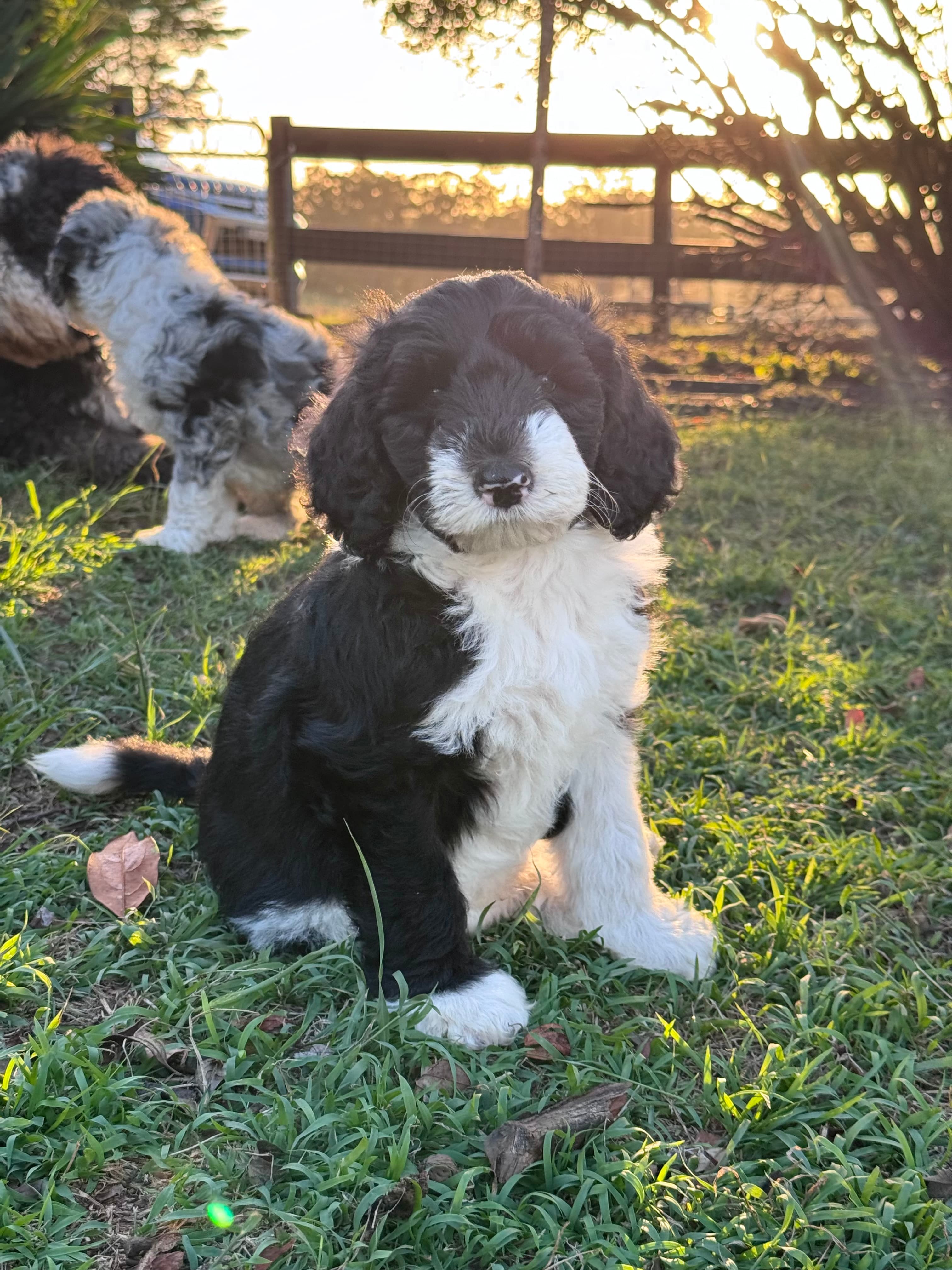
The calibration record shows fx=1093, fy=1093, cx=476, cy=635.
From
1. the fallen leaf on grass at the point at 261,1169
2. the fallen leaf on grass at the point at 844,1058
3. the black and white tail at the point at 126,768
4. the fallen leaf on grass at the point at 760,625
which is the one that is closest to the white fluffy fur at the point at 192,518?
the black and white tail at the point at 126,768

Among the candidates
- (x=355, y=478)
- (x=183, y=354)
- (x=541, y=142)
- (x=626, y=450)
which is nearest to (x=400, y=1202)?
(x=355, y=478)

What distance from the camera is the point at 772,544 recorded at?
215 inches

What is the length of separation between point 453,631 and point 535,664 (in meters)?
0.18

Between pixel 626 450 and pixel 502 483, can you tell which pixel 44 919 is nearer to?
pixel 502 483

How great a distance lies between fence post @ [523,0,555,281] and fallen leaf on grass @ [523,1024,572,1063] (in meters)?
3.95

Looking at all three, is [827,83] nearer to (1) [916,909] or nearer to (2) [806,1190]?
(1) [916,909]

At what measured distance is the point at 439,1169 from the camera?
186 cm

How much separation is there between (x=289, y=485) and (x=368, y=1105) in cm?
397

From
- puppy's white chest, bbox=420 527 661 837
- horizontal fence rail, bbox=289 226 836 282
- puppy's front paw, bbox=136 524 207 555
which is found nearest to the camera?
puppy's white chest, bbox=420 527 661 837

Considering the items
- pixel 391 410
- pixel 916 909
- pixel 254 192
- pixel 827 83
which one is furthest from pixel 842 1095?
pixel 254 192

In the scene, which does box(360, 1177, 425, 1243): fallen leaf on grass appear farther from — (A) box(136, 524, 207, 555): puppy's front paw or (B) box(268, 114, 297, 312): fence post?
(B) box(268, 114, 297, 312): fence post

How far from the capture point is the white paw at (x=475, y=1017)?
217cm

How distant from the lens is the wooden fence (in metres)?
9.33

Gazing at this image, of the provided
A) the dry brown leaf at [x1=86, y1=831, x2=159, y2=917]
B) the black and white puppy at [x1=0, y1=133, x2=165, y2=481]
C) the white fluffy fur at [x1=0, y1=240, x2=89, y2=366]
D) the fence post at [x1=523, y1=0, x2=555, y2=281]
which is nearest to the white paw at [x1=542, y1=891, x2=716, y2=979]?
the dry brown leaf at [x1=86, y1=831, x2=159, y2=917]
